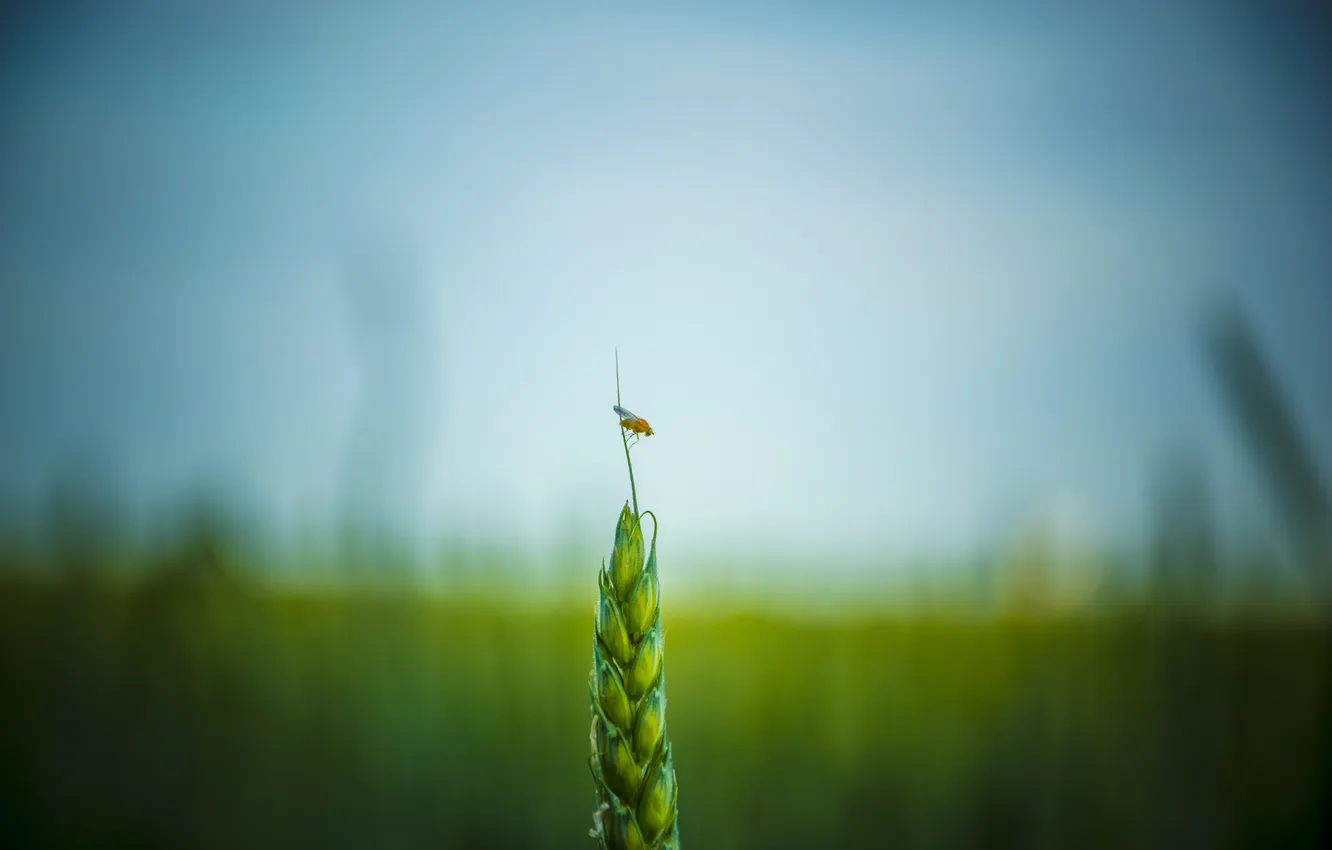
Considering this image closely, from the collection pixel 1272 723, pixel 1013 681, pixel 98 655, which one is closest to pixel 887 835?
pixel 1013 681

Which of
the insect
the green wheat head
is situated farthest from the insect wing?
the green wheat head

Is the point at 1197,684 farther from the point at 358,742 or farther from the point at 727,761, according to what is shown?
the point at 358,742

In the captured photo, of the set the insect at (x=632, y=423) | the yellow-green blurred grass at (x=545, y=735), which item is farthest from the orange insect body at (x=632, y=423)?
the yellow-green blurred grass at (x=545, y=735)

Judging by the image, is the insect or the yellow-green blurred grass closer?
the insect

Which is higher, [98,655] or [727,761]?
[98,655]

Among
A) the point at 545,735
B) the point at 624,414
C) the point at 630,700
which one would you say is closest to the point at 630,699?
the point at 630,700

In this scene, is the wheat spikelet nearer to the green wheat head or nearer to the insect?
the green wheat head
